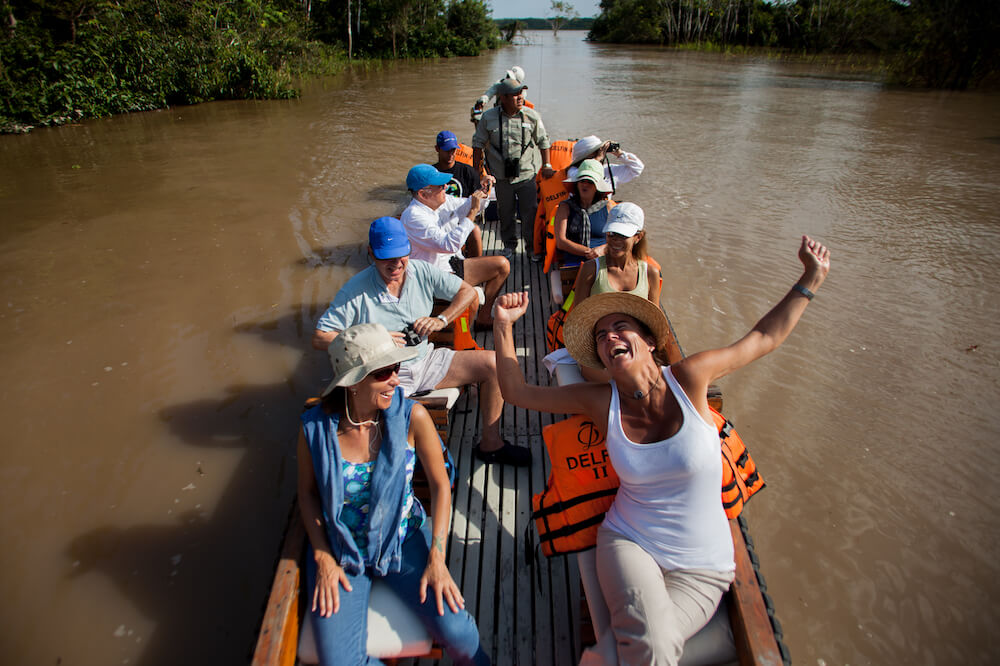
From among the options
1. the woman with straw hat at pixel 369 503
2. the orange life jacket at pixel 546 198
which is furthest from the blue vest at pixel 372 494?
the orange life jacket at pixel 546 198

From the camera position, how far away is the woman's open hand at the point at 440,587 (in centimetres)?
194

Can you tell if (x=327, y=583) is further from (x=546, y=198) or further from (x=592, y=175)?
(x=546, y=198)

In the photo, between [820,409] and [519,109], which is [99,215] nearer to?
[519,109]

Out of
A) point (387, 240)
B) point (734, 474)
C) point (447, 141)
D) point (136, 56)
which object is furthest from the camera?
point (136, 56)

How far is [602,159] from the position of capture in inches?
198

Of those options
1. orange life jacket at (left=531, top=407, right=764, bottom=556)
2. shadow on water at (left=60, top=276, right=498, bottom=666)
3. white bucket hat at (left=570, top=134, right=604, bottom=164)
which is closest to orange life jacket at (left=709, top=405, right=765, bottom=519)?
orange life jacket at (left=531, top=407, right=764, bottom=556)

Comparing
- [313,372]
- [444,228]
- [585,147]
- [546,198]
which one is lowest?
[313,372]

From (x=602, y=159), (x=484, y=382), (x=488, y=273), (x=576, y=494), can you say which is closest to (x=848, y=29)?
(x=602, y=159)

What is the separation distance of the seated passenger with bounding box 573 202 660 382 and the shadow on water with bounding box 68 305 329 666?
2.28 metres

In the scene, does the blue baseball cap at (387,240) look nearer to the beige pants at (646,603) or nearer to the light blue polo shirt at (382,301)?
the light blue polo shirt at (382,301)

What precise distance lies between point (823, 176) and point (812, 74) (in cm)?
1724

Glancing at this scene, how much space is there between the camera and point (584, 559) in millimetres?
2043

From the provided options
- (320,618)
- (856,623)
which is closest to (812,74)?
(856,623)

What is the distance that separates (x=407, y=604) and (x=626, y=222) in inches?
92.7
